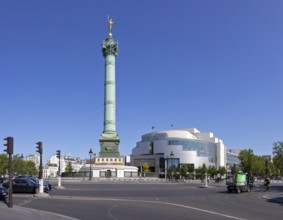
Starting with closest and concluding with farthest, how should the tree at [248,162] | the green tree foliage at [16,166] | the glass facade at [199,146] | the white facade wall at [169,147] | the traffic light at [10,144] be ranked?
the traffic light at [10,144], the green tree foliage at [16,166], the tree at [248,162], the white facade wall at [169,147], the glass facade at [199,146]

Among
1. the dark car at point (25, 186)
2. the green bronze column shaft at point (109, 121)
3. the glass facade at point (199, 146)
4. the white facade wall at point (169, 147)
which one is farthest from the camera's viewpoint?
the glass facade at point (199, 146)

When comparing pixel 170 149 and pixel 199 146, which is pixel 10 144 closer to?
pixel 170 149

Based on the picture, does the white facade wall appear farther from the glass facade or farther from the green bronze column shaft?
the green bronze column shaft

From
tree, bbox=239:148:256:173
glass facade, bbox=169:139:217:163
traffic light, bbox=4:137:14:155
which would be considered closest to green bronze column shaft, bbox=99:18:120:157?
tree, bbox=239:148:256:173

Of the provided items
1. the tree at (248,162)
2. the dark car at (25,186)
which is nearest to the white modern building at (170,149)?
the tree at (248,162)

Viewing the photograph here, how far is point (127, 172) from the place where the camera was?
9931 cm

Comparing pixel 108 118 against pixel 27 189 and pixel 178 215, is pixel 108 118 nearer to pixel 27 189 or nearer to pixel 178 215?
pixel 27 189

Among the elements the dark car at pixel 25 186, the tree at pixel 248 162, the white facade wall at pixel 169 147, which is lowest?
the dark car at pixel 25 186

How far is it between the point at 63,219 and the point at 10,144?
6458 millimetres

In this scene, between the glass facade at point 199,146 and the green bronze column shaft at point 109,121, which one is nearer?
the green bronze column shaft at point 109,121

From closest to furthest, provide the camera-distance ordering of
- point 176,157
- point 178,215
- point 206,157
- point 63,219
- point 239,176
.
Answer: point 63,219, point 178,215, point 239,176, point 176,157, point 206,157

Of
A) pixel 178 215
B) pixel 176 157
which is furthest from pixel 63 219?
pixel 176 157

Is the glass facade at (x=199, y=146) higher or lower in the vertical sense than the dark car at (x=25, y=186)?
higher

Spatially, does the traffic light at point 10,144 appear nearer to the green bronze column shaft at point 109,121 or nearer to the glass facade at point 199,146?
the green bronze column shaft at point 109,121
